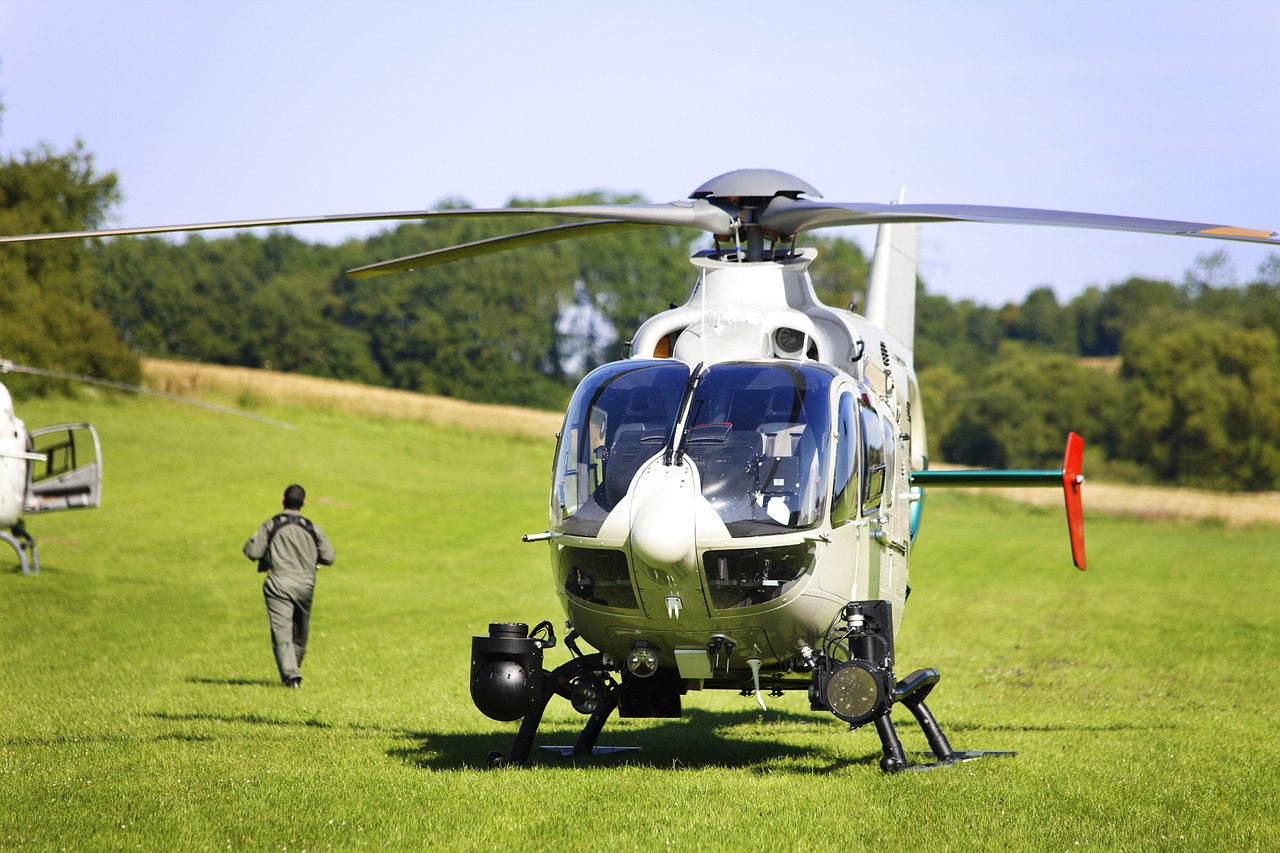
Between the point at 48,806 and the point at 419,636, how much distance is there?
11.6 meters

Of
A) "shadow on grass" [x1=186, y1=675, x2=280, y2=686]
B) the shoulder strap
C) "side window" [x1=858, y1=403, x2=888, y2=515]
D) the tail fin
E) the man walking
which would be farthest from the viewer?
"shadow on grass" [x1=186, y1=675, x2=280, y2=686]

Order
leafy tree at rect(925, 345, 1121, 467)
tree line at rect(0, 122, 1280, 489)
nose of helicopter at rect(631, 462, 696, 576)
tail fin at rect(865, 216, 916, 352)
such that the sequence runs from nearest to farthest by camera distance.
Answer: nose of helicopter at rect(631, 462, 696, 576), tail fin at rect(865, 216, 916, 352), tree line at rect(0, 122, 1280, 489), leafy tree at rect(925, 345, 1121, 467)

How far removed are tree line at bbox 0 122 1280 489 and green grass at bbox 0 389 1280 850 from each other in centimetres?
3220

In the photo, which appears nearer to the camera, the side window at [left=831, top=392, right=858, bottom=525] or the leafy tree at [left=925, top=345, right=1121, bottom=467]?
the side window at [left=831, top=392, right=858, bottom=525]

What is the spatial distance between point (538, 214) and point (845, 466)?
2569 millimetres

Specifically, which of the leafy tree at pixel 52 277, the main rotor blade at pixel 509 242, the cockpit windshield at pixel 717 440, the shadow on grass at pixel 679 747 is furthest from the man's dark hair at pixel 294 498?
the leafy tree at pixel 52 277

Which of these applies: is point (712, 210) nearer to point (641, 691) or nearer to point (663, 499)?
point (663, 499)

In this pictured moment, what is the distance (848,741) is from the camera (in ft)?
36.9

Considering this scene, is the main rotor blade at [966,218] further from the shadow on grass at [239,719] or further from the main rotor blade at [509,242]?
the shadow on grass at [239,719]

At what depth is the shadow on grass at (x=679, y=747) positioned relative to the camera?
968 cm

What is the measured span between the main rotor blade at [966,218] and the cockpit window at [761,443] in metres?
1.22

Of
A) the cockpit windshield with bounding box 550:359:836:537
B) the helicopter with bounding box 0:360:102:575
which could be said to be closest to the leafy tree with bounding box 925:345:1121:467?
the helicopter with bounding box 0:360:102:575

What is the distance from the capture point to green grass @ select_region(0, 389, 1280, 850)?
740cm

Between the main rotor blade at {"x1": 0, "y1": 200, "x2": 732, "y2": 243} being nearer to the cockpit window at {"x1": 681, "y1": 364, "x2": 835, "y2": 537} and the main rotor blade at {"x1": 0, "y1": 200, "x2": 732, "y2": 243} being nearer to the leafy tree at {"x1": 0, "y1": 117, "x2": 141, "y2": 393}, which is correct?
the cockpit window at {"x1": 681, "y1": 364, "x2": 835, "y2": 537}
